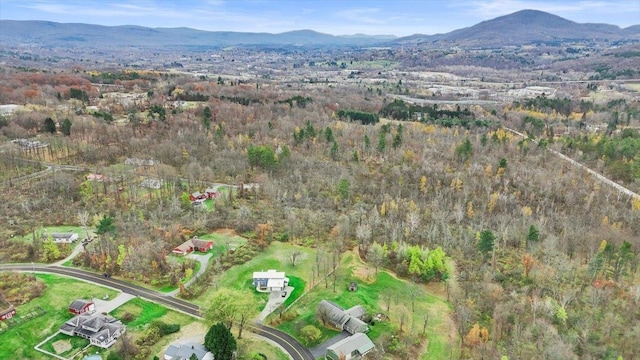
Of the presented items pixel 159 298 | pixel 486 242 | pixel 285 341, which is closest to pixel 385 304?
pixel 285 341

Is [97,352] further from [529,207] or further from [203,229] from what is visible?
[529,207]

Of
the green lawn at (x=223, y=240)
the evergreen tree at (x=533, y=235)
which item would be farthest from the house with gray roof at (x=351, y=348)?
the evergreen tree at (x=533, y=235)

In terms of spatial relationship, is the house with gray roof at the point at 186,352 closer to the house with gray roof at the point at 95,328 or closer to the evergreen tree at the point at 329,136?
the house with gray roof at the point at 95,328

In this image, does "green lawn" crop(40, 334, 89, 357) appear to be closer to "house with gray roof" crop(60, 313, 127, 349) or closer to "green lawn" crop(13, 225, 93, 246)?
"house with gray roof" crop(60, 313, 127, 349)

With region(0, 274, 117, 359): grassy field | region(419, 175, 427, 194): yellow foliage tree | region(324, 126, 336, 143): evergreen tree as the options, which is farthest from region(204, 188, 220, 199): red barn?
region(419, 175, 427, 194): yellow foliage tree

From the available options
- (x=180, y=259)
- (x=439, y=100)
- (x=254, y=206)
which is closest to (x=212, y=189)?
(x=254, y=206)
